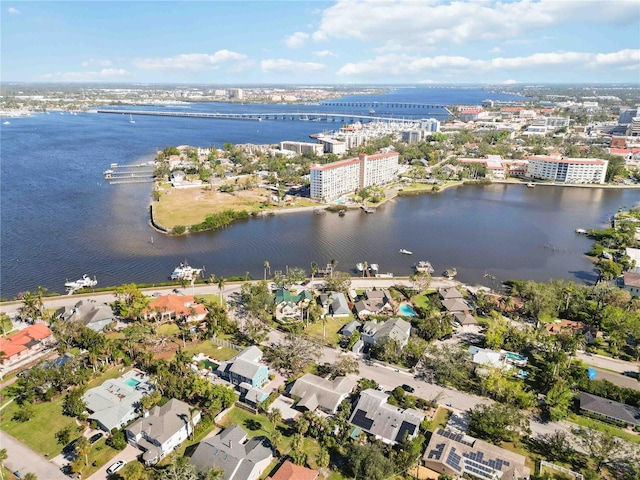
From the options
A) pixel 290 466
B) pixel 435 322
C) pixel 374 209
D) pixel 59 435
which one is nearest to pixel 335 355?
pixel 435 322

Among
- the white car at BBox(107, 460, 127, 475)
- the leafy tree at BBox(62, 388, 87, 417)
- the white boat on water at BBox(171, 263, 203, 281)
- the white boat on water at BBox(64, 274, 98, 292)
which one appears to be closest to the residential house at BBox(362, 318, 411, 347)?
the white car at BBox(107, 460, 127, 475)

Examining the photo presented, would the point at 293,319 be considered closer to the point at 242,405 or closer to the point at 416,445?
the point at 242,405

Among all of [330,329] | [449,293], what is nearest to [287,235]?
[330,329]

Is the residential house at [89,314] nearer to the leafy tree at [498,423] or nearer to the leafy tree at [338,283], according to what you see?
the leafy tree at [338,283]

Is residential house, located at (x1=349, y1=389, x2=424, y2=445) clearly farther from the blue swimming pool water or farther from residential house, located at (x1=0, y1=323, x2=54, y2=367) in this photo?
residential house, located at (x1=0, y1=323, x2=54, y2=367)

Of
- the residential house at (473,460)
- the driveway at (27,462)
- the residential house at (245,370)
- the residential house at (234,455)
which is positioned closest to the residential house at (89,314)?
the driveway at (27,462)

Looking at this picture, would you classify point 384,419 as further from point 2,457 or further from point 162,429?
point 2,457
